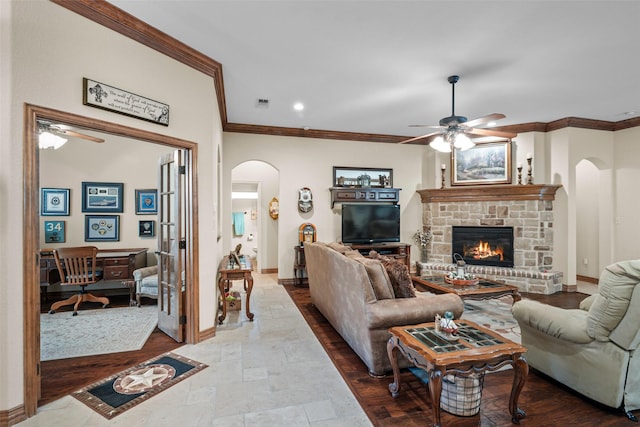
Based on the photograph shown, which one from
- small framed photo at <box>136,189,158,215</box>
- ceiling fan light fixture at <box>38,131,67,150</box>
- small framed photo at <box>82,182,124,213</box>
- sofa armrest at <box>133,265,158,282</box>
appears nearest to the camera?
ceiling fan light fixture at <box>38,131,67,150</box>

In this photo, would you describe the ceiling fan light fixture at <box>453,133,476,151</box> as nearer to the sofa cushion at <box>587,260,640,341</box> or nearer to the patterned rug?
the sofa cushion at <box>587,260,640,341</box>

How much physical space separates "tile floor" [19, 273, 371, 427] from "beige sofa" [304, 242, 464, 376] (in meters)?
0.35

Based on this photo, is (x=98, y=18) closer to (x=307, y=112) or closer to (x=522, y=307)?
(x=307, y=112)

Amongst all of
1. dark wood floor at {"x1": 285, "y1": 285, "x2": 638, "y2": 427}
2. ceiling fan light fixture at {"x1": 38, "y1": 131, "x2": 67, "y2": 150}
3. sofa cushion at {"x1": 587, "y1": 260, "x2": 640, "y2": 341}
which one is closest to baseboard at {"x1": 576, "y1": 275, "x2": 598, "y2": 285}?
dark wood floor at {"x1": 285, "y1": 285, "x2": 638, "y2": 427}

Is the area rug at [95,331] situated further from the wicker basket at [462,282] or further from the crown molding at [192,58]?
the wicker basket at [462,282]

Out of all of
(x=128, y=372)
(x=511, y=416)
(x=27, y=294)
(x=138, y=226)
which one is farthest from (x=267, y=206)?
(x=511, y=416)

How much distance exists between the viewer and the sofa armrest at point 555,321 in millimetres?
2203

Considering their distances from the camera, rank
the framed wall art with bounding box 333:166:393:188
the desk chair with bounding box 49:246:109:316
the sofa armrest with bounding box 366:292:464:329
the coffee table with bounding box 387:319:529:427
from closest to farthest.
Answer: the coffee table with bounding box 387:319:529:427 → the sofa armrest with bounding box 366:292:464:329 → the desk chair with bounding box 49:246:109:316 → the framed wall art with bounding box 333:166:393:188

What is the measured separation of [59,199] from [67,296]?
1566 mm

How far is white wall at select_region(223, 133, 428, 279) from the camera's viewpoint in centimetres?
583

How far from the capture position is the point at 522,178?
576cm

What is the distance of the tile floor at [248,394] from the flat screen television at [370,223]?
2888 mm

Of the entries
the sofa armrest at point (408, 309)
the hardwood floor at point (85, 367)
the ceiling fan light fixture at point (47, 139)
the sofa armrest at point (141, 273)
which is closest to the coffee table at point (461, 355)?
the sofa armrest at point (408, 309)

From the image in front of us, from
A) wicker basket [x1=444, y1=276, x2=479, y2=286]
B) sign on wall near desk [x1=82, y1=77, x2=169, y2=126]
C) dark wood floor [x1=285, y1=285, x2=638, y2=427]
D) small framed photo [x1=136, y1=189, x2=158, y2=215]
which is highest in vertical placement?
sign on wall near desk [x1=82, y1=77, x2=169, y2=126]
